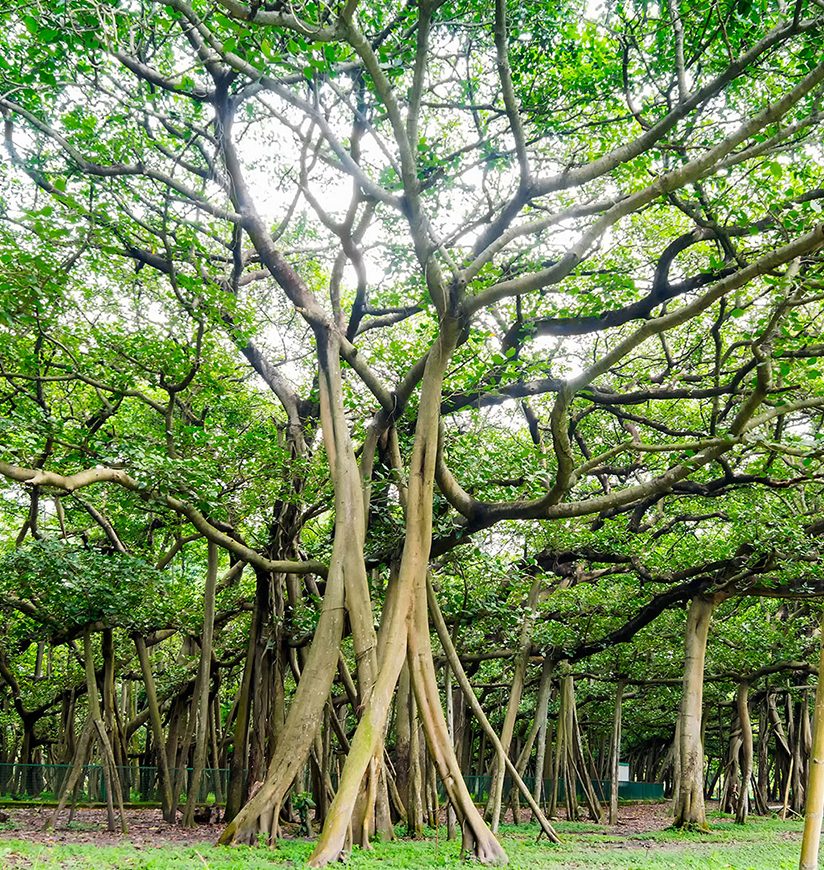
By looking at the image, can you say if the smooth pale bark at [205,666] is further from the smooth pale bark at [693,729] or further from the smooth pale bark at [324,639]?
the smooth pale bark at [693,729]

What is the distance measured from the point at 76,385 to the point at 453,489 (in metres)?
6.65

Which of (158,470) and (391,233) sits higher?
(391,233)

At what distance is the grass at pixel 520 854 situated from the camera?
6523mm

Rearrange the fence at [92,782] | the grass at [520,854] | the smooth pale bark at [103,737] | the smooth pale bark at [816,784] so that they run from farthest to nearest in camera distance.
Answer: the fence at [92,782] < the smooth pale bark at [103,737] < the grass at [520,854] < the smooth pale bark at [816,784]

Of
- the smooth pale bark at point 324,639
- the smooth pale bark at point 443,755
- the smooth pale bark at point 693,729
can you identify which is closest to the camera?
the smooth pale bark at point 443,755

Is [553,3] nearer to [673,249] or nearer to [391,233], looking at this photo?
[673,249]

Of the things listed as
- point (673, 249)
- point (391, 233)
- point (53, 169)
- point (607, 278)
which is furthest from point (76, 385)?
point (673, 249)

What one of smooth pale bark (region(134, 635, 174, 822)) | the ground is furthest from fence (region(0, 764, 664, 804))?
the ground

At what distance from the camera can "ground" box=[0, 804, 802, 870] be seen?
6.77 metres

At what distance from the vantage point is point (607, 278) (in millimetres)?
9695

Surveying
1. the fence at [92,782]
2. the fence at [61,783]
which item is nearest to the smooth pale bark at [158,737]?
the fence at [92,782]

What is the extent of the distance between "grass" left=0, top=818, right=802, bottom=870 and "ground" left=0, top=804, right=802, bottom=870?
0.01 metres

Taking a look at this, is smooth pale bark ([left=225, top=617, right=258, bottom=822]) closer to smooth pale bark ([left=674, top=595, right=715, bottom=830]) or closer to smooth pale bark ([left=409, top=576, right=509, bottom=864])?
smooth pale bark ([left=409, top=576, right=509, bottom=864])

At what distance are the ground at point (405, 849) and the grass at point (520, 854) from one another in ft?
0.04
